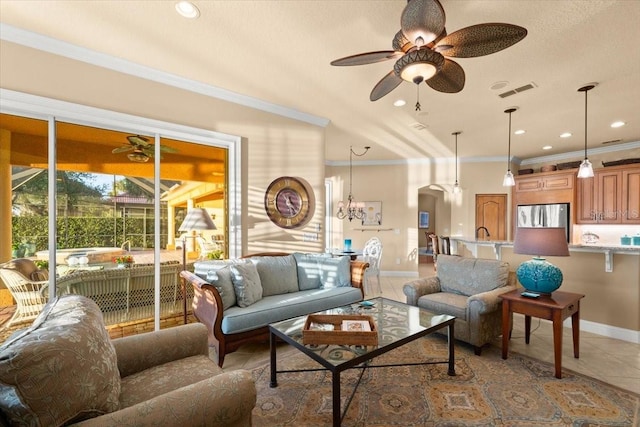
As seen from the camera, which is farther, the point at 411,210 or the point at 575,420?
the point at 411,210

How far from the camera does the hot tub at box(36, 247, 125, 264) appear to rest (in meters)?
2.64

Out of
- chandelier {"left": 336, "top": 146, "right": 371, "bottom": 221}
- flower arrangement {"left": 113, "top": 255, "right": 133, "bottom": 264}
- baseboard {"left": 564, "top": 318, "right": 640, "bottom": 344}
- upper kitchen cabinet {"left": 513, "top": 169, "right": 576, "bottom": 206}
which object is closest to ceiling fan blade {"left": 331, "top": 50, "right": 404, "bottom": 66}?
flower arrangement {"left": 113, "top": 255, "right": 133, "bottom": 264}

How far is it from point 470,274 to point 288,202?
2.49 m

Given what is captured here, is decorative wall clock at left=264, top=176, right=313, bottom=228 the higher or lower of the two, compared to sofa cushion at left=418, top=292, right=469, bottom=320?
higher

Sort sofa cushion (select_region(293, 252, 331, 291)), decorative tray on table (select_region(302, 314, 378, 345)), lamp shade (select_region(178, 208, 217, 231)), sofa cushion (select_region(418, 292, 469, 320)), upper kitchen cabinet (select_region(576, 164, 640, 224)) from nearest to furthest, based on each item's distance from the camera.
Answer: decorative tray on table (select_region(302, 314, 378, 345)), sofa cushion (select_region(418, 292, 469, 320)), lamp shade (select_region(178, 208, 217, 231)), sofa cushion (select_region(293, 252, 331, 291)), upper kitchen cabinet (select_region(576, 164, 640, 224))

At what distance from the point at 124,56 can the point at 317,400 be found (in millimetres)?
3524

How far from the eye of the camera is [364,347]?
184 centimetres

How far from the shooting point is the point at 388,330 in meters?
2.14

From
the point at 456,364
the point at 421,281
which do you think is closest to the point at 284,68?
the point at 421,281

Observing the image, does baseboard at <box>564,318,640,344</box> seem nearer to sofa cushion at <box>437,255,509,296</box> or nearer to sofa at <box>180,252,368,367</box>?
sofa cushion at <box>437,255,509,296</box>

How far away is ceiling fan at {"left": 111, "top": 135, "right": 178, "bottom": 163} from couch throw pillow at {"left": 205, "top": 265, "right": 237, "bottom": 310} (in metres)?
1.49

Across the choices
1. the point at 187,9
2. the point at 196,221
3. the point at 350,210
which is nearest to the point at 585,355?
the point at 196,221

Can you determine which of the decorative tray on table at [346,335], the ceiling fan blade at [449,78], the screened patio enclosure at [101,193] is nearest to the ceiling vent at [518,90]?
the ceiling fan blade at [449,78]

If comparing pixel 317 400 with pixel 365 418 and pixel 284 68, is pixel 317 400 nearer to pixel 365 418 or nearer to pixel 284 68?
pixel 365 418
